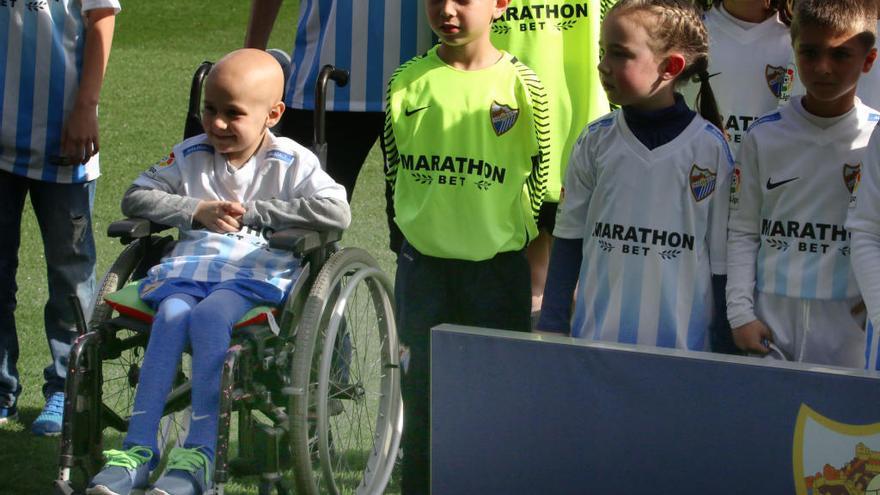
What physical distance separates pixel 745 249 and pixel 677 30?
1.69 ft

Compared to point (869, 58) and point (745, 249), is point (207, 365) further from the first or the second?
point (869, 58)

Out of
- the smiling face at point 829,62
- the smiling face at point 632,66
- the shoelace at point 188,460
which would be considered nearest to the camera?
the smiling face at point 829,62

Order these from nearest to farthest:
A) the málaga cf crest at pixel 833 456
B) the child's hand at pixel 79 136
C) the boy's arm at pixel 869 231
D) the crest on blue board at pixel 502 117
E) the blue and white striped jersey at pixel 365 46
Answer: the málaga cf crest at pixel 833 456, the boy's arm at pixel 869 231, the crest on blue board at pixel 502 117, the blue and white striped jersey at pixel 365 46, the child's hand at pixel 79 136

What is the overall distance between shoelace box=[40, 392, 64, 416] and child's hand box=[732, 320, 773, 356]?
2.27 m

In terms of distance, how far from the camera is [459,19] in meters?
3.50

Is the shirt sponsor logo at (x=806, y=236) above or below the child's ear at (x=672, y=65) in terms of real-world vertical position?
below

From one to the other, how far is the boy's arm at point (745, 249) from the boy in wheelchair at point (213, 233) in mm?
1002

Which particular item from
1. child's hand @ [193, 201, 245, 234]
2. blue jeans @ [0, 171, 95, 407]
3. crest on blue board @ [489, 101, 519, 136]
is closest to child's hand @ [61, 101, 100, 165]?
blue jeans @ [0, 171, 95, 407]

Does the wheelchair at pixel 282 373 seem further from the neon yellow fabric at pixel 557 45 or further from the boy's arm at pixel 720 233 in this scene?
the boy's arm at pixel 720 233

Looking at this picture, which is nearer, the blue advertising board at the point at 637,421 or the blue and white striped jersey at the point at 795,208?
the blue advertising board at the point at 637,421

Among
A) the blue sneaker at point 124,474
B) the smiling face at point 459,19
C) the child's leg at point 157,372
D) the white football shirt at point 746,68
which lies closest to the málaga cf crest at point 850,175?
the white football shirt at point 746,68

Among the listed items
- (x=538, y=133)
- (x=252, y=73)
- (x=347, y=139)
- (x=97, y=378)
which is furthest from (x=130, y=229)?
(x=538, y=133)

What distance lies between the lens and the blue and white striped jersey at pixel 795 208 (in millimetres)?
3068

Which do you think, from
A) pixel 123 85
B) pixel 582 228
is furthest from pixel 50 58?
pixel 123 85
